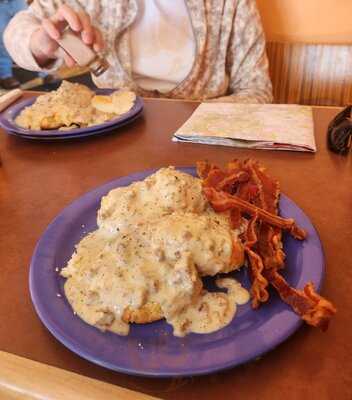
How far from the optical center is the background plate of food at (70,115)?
105 cm

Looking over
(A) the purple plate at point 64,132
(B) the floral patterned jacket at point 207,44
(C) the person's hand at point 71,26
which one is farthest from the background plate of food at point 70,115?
(B) the floral patterned jacket at point 207,44

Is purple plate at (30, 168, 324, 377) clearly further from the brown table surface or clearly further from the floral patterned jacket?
the floral patterned jacket

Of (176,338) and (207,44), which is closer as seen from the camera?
(176,338)

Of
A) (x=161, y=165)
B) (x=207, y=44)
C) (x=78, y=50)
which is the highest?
(x=78, y=50)

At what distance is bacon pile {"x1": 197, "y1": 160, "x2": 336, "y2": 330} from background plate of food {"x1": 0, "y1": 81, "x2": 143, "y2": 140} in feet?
1.51

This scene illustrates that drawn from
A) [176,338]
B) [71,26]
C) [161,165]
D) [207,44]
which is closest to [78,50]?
[71,26]

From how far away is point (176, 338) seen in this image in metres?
0.49

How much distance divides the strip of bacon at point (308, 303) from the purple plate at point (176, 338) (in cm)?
1

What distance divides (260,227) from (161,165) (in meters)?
0.40

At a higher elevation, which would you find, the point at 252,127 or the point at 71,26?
the point at 71,26

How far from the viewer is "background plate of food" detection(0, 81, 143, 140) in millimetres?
1048

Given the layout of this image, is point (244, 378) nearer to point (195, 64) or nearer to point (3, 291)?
point (3, 291)

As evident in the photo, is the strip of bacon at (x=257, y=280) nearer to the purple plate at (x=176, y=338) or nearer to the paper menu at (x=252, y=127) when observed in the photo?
the purple plate at (x=176, y=338)

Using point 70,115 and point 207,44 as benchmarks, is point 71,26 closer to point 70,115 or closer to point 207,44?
point 70,115
